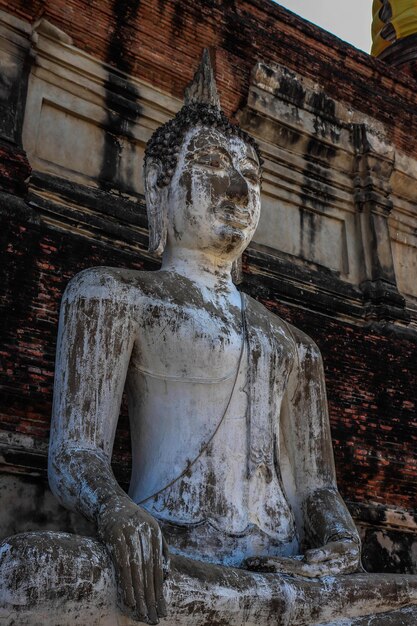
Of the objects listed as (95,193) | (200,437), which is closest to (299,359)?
(200,437)

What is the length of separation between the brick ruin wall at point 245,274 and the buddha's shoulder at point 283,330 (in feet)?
7.33

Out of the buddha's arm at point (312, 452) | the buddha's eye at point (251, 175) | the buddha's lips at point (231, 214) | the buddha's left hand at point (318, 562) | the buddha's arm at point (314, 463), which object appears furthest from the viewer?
the buddha's eye at point (251, 175)

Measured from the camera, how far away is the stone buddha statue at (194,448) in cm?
241

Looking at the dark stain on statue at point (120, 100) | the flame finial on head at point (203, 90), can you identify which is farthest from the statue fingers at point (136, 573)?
the dark stain on statue at point (120, 100)

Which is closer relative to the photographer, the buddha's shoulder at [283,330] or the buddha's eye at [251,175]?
the buddha's shoulder at [283,330]

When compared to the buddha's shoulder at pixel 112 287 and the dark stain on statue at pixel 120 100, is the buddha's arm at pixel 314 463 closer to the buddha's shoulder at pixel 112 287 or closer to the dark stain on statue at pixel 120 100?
the buddha's shoulder at pixel 112 287

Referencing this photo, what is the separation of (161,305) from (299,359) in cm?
73

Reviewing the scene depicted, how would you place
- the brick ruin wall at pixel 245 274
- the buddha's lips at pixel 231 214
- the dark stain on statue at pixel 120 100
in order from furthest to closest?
1. the dark stain on statue at pixel 120 100
2. the brick ruin wall at pixel 245 274
3. the buddha's lips at pixel 231 214

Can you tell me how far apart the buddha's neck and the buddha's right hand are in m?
1.21

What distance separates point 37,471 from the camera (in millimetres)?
5277

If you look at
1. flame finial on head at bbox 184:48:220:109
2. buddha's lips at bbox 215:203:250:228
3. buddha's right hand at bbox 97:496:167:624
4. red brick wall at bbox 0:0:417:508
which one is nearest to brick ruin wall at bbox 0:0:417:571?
red brick wall at bbox 0:0:417:508

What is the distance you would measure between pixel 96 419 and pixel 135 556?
2.28 feet

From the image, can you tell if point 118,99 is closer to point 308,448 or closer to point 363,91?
point 363,91

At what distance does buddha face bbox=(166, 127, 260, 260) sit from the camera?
3.52 metres
